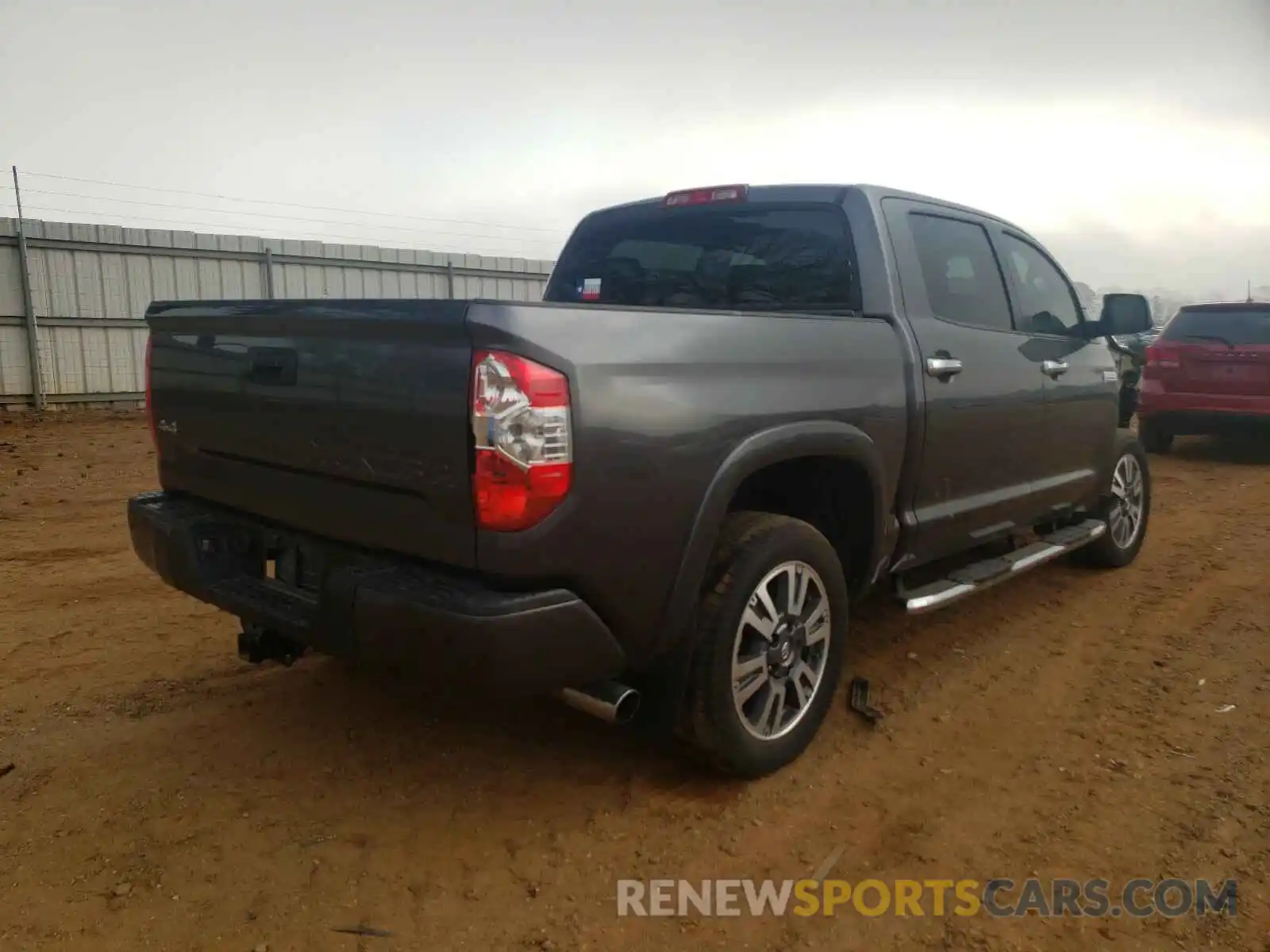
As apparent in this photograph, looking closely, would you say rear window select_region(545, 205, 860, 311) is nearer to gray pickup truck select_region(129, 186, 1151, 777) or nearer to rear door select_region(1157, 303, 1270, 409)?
gray pickup truck select_region(129, 186, 1151, 777)

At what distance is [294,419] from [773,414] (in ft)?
4.62

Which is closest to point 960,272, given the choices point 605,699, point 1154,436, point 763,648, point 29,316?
point 763,648

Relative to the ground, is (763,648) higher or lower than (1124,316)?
lower

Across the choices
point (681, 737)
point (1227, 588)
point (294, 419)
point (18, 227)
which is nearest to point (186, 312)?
point (294, 419)

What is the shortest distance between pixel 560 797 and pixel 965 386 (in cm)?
224

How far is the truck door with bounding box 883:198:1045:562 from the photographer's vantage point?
3.53m

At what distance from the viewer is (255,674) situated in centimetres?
374

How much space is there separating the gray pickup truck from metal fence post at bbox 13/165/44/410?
33.3 feet

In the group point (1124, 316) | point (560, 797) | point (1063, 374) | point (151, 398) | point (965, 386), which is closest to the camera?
point (560, 797)

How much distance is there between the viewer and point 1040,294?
15.0 feet

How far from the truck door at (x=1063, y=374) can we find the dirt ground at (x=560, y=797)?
0.83 meters

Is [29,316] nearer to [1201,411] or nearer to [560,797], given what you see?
[560,797]

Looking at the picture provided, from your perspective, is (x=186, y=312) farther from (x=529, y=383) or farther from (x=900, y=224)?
(x=900, y=224)

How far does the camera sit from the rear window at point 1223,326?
30.0 feet
